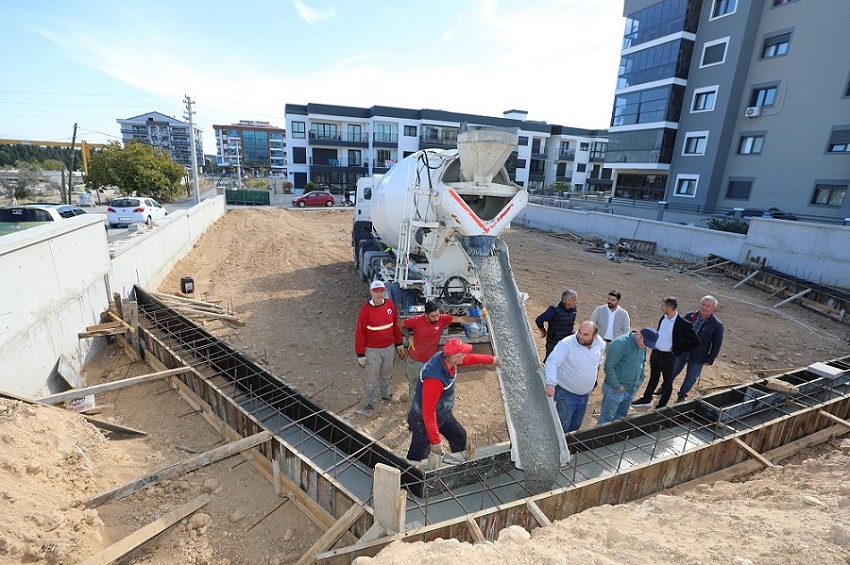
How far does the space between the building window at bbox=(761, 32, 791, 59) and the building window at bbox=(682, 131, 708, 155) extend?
4.32 meters

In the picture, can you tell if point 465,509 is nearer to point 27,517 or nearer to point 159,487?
point 159,487

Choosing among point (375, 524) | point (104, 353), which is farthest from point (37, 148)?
point (375, 524)

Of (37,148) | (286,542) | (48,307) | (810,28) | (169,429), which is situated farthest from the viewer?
(37,148)

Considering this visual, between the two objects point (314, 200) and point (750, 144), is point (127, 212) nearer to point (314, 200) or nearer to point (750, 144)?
point (314, 200)

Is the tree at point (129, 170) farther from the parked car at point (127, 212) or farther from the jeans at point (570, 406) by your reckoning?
the jeans at point (570, 406)

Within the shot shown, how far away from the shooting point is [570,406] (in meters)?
4.54

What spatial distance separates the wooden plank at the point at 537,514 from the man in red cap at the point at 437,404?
0.90 m

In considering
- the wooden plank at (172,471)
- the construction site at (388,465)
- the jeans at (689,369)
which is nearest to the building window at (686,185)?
the construction site at (388,465)

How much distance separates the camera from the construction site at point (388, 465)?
2.92m

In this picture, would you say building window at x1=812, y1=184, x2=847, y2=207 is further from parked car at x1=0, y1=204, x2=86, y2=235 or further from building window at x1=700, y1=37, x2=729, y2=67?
parked car at x1=0, y1=204, x2=86, y2=235

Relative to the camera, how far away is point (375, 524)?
118 inches

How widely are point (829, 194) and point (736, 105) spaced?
6837 mm

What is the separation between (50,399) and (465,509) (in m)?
4.54

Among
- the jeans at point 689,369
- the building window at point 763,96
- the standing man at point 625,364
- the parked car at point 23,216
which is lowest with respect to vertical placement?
the jeans at point 689,369
